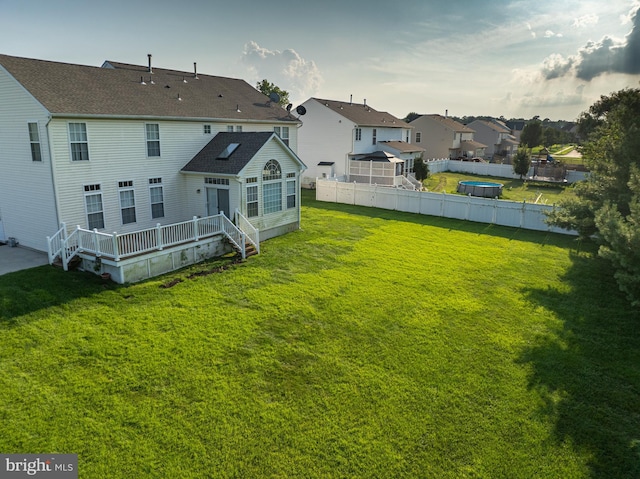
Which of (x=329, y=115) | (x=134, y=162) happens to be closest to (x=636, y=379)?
(x=134, y=162)

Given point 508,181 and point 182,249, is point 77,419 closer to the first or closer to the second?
point 182,249

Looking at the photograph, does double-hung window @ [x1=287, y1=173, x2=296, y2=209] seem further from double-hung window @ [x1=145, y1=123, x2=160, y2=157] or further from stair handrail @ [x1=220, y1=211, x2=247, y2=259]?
double-hung window @ [x1=145, y1=123, x2=160, y2=157]

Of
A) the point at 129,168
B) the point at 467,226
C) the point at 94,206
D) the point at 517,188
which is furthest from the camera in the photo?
the point at 517,188

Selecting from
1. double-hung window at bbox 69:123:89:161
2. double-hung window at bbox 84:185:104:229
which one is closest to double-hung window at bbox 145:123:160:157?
double-hung window at bbox 69:123:89:161

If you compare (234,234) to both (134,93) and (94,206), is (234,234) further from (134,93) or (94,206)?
(134,93)

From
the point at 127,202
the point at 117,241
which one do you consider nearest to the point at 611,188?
the point at 117,241

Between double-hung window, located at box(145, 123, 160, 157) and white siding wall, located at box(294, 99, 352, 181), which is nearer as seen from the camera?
double-hung window, located at box(145, 123, 160, 157)
